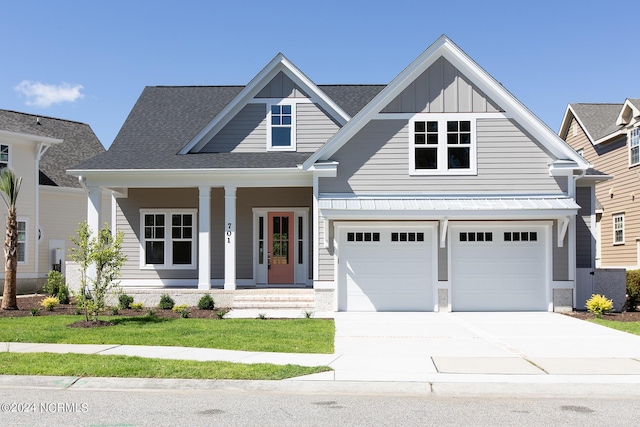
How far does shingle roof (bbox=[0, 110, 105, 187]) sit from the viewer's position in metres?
26.0

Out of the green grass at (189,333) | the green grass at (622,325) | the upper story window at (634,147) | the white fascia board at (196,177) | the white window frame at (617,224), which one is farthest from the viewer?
the white window frame at (617,224)

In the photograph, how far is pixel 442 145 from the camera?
59.1ft

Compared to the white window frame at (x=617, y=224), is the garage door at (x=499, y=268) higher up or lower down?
lower down

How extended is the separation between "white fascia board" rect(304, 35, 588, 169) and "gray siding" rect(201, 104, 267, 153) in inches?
140

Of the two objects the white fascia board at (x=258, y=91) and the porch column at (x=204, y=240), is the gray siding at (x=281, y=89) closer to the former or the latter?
the white fascia board at (x=258, y=91)

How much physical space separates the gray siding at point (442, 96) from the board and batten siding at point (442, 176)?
1.39 ft

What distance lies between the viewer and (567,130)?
36.3 m

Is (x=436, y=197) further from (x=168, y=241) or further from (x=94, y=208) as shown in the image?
(x=94, y=208)

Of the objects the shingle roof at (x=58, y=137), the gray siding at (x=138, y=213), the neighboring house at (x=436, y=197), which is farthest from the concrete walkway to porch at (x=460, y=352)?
the shingle roof at (x=58, y=137)

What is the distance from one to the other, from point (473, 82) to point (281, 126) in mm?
6310

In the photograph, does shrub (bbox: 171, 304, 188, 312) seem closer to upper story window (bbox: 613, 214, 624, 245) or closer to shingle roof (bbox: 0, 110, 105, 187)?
shingle roof (bbox: 0, 110, 105, 187)

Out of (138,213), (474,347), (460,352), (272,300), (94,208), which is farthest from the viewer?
(138,213)

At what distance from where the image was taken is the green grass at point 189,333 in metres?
11.8

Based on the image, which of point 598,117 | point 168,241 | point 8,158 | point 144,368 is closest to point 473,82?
point 168,241
